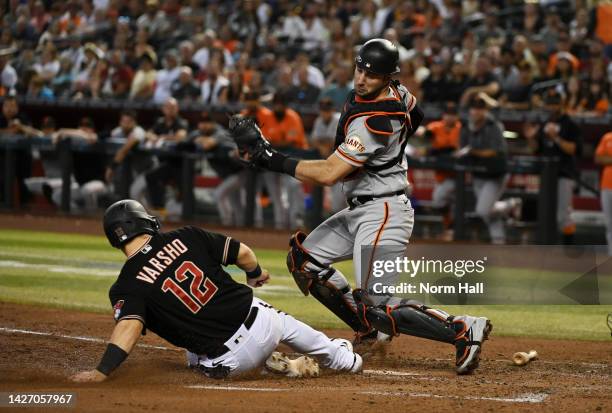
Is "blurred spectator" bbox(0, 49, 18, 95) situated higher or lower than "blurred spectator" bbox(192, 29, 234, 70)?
lower

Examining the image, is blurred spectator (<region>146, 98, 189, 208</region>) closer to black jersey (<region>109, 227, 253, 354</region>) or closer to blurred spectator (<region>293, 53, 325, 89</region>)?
blurred spectator (<region>293, 53, 325, 89</region>)

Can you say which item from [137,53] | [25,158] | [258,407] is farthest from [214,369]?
[137,53]

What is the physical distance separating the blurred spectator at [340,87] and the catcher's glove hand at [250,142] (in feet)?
31.7

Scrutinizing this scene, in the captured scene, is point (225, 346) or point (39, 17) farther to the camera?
point (39, 17)

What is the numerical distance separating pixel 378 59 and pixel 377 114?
0.32m

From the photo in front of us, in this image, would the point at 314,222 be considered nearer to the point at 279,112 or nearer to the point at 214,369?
the point at 279,112

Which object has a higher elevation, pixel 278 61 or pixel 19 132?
pixel 278 61

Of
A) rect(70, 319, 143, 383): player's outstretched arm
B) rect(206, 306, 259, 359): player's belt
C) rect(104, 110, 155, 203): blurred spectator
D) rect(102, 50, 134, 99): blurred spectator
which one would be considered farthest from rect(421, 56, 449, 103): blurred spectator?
rect(70, 319, 143, 383): player's outstretched arm

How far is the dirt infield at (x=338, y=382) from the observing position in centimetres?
504

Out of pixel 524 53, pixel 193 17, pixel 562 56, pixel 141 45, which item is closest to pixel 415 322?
pixel 562 56

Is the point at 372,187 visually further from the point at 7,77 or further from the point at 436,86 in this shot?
the point at 7,77

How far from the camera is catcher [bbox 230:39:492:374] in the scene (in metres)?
5.92

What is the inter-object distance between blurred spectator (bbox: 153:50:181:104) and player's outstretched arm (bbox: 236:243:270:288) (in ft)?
41.6

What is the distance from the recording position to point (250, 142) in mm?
5969
